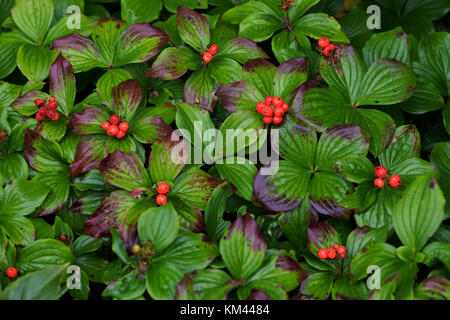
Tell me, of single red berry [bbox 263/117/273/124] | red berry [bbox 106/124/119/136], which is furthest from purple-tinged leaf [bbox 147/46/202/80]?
single red berry [bbox 263/117/273/124]

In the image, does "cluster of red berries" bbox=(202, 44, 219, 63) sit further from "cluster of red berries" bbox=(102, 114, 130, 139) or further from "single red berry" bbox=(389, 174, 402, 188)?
"single red berry" bbox=(389, 174, 402, 188)

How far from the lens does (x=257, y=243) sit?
1637 millimetres

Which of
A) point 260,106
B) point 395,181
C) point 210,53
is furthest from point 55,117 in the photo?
point 395,181

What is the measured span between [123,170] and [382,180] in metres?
1.02

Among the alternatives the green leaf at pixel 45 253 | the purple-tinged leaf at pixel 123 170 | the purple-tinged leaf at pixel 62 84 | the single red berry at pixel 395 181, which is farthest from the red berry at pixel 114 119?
the single red berry at pixel 395 181

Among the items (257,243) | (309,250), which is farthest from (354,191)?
(257,243)

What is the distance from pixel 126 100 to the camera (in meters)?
1.99

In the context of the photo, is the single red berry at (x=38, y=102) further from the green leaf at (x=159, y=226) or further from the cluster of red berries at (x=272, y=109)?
the cluster of red berries at (x=272, y=109)

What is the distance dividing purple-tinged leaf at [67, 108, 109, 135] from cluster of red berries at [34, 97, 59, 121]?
0.08 metres

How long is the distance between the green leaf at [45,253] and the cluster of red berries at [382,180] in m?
1.25

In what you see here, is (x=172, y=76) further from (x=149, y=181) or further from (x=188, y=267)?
(x=188, y=267)

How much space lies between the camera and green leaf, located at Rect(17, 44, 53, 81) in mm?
2236

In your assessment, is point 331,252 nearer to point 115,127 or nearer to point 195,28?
point 115,127
